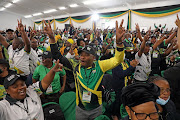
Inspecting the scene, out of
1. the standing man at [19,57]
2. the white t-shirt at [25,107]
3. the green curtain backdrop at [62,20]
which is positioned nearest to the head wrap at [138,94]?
the white t-shirt at [25,107]

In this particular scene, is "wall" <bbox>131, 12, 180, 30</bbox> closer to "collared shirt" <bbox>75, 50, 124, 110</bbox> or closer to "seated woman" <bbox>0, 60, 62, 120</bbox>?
"collared shirt" <bbox>75, 50, 124, 110</bbox>

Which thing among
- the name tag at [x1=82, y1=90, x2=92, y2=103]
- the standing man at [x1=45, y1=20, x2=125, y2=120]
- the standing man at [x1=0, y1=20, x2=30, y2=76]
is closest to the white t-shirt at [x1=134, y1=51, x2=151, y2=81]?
the standing man at [x1=45, y1=20, x2=125, y2=120]

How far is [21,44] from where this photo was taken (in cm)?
305

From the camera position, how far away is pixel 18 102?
1715 millimetres

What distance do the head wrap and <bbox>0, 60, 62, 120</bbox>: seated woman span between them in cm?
131

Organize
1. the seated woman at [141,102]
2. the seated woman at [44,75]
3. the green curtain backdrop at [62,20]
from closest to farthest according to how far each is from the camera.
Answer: the seated woman at [141,102], the seated woman at [44,75], the green curtain backdrop at [62,20]

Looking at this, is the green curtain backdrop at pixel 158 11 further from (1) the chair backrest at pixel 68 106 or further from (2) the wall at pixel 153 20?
(1) the chair backrest at pixel 68 106

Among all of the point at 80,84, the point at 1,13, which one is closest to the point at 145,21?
the point at 80,84

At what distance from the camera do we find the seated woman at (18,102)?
1.58 metres

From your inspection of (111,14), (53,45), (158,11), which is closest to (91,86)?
(53,45)

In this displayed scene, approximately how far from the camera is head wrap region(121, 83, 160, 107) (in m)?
1.21

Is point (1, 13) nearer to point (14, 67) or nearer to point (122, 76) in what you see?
point (14, 67)

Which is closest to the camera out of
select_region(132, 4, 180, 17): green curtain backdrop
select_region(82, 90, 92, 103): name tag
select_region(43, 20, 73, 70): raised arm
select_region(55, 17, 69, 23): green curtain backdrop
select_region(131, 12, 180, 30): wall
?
select_region(82, 90, 92, 103): name tag

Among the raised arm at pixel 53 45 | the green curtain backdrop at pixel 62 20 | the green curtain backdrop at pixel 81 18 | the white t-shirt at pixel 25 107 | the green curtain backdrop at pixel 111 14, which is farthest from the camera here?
the green curtain backdrop at pixel 62 20
